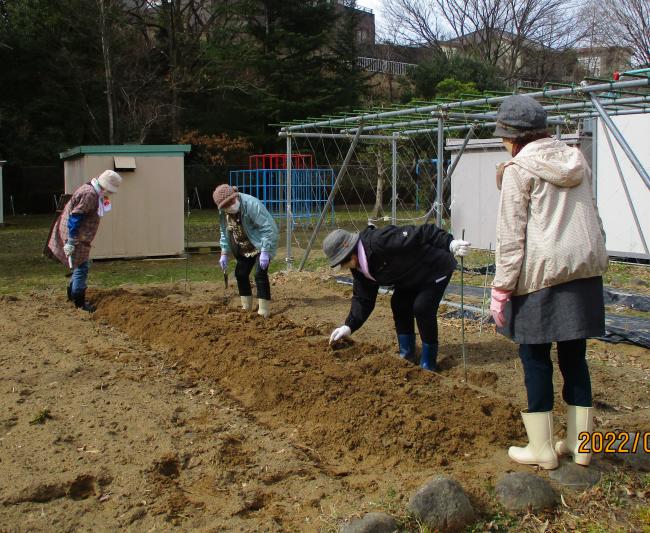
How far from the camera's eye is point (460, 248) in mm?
4852

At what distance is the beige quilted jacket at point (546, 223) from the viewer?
3.12m

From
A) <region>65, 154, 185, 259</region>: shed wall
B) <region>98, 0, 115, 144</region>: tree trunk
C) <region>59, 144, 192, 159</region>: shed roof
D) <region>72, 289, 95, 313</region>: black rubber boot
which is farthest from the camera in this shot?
<region>98, 0, 115, 144</region>: tree trunk

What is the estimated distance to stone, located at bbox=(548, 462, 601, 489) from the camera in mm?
3291

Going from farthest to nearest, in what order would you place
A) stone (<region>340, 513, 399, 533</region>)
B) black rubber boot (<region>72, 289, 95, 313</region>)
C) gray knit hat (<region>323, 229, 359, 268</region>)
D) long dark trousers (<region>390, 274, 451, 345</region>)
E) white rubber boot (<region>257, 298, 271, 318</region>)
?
black rubber boot (<region>72, 289, 95, 313</region>), white rubber boot (<region>257, 298, 271, 318</region>), long dark trousers (<region>390, 274, 451, 345</region>), gray knit hat (<region>323, 229, 359, 268</region>), stone (<region>340, 513, 399, 533</region>)

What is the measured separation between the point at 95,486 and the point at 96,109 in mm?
25719

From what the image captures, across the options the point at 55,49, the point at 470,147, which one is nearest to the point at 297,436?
the point at 470,147

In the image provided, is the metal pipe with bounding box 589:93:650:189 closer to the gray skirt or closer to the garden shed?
the gray skirt

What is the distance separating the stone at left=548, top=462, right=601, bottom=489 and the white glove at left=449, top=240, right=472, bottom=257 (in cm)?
Answer: 177

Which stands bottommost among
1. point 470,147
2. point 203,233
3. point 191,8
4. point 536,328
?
point 203,233

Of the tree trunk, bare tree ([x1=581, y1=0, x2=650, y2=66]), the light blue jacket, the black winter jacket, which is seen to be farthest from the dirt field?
bare tree ([x1=581, y1=0, x2=650, y2=66])

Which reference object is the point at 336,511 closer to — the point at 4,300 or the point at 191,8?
the point at 4,300

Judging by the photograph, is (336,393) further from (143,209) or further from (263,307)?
(143,209)

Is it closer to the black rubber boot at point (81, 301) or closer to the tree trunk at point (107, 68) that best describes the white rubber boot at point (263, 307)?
the black rubber boot at point (81, 301)

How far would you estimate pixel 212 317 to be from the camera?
719 cm
